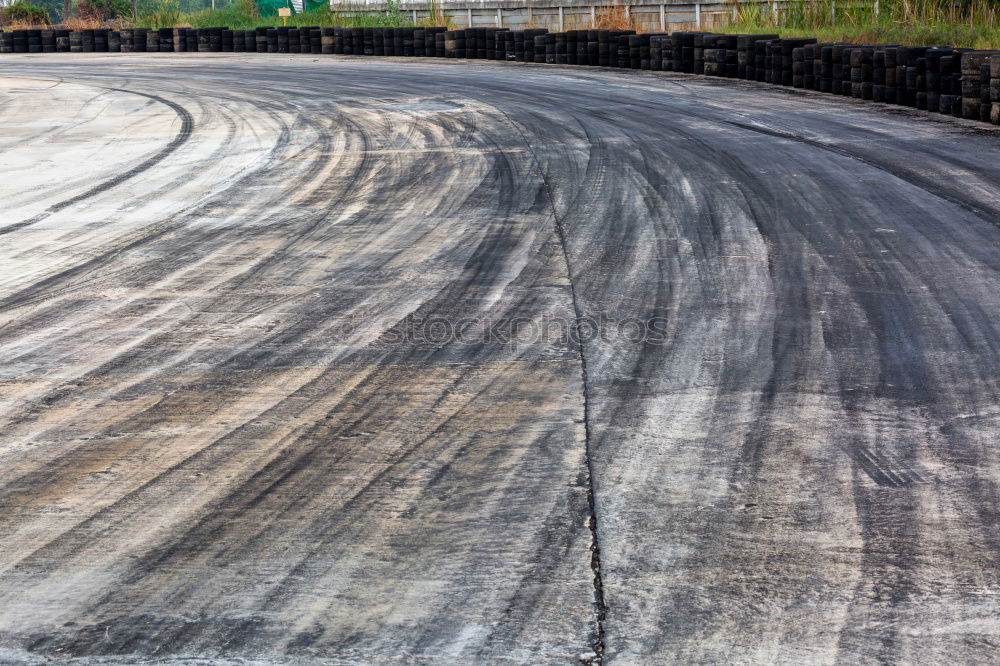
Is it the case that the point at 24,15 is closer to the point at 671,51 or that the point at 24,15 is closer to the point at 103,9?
the point at 103,9

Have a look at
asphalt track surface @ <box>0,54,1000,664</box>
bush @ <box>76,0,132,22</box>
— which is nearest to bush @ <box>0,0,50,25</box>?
bush @ <box>76,0,132,22</box>

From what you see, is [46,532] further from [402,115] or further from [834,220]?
[402,115]

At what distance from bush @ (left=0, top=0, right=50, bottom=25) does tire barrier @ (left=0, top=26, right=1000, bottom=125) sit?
1669 centimetres

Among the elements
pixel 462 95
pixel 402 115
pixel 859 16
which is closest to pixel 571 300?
pixel 402 115

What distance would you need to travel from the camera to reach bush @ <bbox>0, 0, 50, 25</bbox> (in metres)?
56.5

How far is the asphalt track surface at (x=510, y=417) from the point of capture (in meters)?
3.46

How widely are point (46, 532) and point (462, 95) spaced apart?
51.0ft

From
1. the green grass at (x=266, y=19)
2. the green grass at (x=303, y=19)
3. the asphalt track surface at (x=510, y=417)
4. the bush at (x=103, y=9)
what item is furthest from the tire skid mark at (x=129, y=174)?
the bush at (x=103, y=9)

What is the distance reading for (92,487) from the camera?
4.48 metres

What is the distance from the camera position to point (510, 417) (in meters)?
5.06

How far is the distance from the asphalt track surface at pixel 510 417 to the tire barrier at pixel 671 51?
11.9ft

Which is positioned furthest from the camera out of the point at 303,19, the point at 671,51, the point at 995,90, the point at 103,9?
the point at 103,9

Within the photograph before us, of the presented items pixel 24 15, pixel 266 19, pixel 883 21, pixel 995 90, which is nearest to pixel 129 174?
pixel 995 90

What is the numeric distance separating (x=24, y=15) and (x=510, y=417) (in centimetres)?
5999
